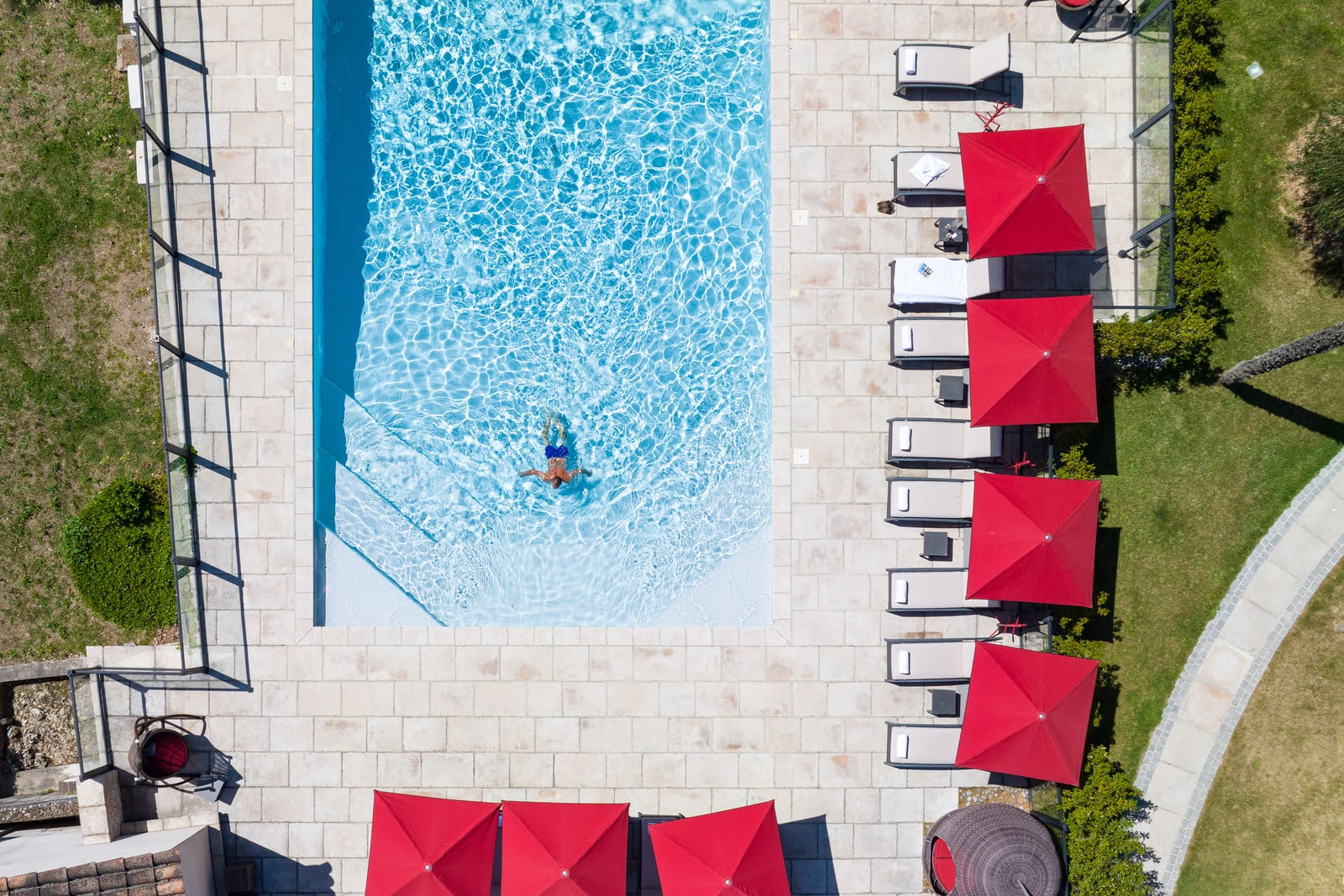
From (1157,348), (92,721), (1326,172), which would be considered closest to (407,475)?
(92,721)

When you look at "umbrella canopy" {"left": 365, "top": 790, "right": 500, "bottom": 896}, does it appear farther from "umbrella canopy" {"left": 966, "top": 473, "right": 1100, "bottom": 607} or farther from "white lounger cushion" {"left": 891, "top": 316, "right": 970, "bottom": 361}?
"white lounger cushion" {"left": 891, "top": 316, "right": 970, "bottom": 361}

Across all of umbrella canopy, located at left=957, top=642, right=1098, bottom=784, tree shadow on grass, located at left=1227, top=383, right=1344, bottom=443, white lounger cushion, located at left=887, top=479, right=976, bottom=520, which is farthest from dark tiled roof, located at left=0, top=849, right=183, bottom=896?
tree shadow on grass, located at left=1227, top=383, right=1344, bottom=443

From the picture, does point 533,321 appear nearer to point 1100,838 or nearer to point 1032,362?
point 1032,362

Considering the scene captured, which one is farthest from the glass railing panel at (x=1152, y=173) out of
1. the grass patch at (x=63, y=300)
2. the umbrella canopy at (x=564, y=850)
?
the grass patch at (x=63, y=300)

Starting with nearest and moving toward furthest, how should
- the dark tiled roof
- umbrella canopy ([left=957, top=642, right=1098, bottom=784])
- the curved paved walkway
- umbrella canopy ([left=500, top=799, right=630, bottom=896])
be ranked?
the dark tiled roof → umbrella canopy ([left=500, top=799, right=630, bottom=896]) → umbrella canopy ([left=957, top=642, right=1098, bottom=784]) → the curved paved walkway

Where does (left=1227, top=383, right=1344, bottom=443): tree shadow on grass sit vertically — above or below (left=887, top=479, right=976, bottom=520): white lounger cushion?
above

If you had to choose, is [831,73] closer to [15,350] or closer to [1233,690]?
[1233,690]

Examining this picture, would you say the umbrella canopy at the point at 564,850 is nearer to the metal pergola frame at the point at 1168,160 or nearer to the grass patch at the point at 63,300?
the grass patch at the point at 63,300
